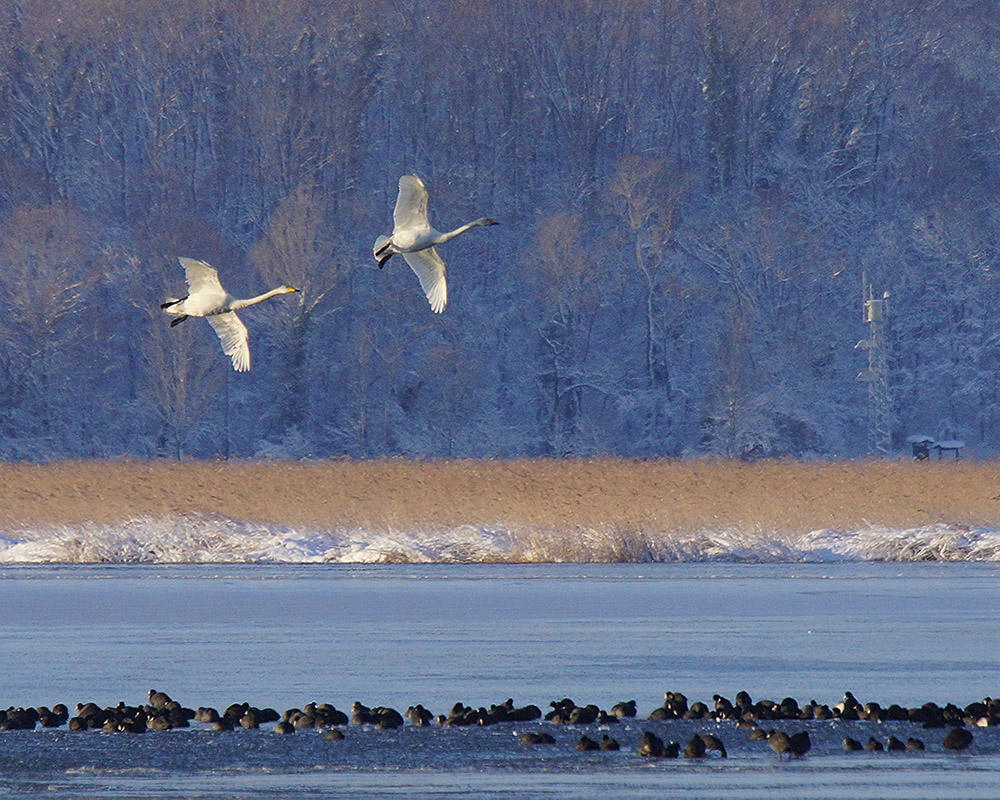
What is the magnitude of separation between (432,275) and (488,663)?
4905 millimetres

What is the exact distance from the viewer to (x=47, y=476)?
29.0 m

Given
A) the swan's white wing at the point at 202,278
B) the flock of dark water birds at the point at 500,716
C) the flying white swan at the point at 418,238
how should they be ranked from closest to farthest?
the flock of dark water birds at the point at 500,716 < the flying white swan at the point at 418,238 < the swan's white wing at the point at 202,278

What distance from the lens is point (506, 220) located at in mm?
67125

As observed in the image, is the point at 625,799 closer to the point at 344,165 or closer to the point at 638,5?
the point at 344,165

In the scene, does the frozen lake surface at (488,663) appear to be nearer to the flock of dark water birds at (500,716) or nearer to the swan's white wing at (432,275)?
the flock of dark water birds at (500,716)

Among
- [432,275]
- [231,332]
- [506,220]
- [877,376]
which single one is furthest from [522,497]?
[506,220]

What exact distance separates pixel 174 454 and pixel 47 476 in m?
28.2

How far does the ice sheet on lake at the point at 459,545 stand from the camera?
24031 mm

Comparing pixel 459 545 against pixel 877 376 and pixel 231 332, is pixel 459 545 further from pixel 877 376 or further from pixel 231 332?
pixel 877 376

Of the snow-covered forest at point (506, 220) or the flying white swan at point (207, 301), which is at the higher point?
the snow-covered forest at point (506, 220)

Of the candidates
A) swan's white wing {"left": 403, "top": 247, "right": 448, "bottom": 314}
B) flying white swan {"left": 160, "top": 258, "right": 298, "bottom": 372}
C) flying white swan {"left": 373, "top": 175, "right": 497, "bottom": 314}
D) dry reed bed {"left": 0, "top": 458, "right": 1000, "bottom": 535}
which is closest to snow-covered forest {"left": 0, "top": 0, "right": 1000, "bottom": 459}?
dry reed bed {"left": 0, "top": 458, "right": 1000, "bottom": 535}

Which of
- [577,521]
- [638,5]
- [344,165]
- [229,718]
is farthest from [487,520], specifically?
[638,5]

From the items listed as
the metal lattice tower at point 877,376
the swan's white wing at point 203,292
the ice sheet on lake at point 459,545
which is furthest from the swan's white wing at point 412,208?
the metal lattice tower at point 877,376

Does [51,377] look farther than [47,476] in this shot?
Yes
